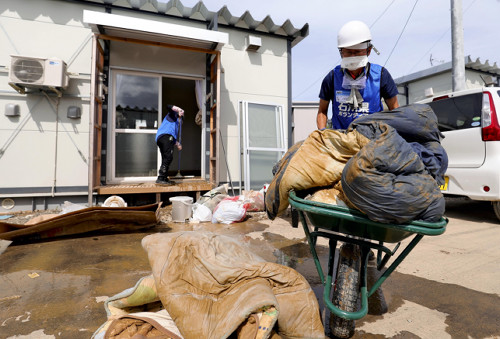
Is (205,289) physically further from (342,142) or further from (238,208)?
(238,208)

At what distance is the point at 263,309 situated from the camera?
1.26m

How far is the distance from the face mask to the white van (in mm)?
3009

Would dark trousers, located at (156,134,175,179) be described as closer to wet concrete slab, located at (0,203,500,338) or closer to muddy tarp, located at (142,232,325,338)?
wet concrete slab, located at (0,203,500,338)

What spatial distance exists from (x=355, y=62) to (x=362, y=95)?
0.27 meters

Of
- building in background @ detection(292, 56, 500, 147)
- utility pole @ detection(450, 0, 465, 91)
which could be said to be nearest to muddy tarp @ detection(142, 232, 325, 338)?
utility pole @ detection(450, 0, 465, 91)

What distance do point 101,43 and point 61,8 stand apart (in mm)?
882

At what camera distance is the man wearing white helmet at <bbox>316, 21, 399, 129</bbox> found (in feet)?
6.61

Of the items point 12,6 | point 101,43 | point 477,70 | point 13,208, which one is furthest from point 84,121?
point 477,70

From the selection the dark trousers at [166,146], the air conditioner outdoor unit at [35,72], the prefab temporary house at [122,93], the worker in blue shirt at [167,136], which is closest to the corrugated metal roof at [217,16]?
the prefab temporary house at [122,93]

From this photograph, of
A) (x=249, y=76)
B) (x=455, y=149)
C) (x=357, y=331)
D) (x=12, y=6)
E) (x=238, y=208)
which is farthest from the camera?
(x=249, y=76)

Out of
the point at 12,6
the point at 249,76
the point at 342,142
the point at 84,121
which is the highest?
the point at 12,6

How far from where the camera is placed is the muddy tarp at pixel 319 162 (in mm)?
1446

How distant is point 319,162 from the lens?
1.49 metres

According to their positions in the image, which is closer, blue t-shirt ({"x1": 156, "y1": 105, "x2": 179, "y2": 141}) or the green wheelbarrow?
the green wheelbarrow
